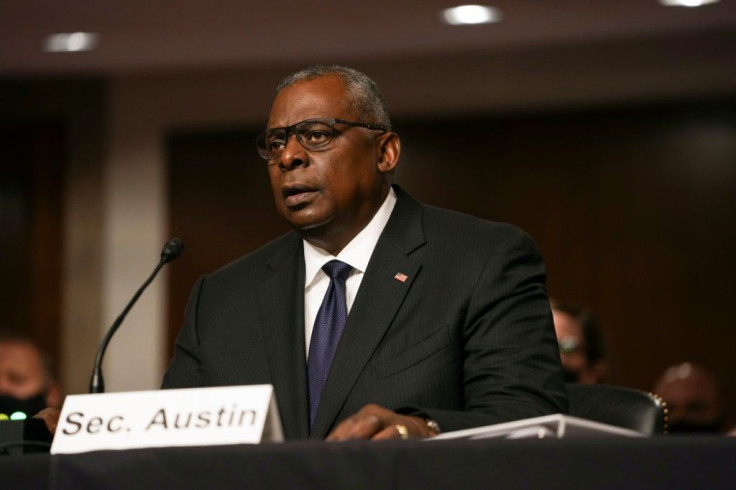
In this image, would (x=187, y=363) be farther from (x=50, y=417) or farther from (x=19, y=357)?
(x=19, y=357)

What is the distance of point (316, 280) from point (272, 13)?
3.53m

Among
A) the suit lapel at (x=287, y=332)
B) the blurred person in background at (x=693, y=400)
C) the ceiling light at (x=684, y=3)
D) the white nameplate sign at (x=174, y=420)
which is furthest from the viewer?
the ceiling light at (x=684, y=3)

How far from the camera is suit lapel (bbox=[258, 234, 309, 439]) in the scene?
2.31 m

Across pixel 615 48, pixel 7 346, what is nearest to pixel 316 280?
pixel 7 346

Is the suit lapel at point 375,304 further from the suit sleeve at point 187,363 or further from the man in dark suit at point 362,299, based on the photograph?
the suit sleeve at point 187,363

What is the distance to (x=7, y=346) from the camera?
4809 millimetres

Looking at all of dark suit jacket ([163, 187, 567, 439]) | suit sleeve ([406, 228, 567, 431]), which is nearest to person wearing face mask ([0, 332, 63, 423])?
dark suit jacket ([163, 187, 567, 439])

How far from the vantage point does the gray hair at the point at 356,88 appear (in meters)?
2.57

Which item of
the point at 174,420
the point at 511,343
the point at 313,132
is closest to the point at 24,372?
the point at 313,132

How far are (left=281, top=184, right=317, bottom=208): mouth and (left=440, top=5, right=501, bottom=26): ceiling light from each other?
3428mm

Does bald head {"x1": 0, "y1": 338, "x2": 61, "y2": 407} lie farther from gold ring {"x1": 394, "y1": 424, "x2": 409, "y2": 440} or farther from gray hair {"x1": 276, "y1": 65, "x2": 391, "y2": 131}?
gold ring {"x1": 394, "y1": 424, "x2": 409, "y2": 440}

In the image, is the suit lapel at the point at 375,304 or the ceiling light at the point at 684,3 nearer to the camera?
the suit lapel at the point at 375,304

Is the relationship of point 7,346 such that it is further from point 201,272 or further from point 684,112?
point 684,112

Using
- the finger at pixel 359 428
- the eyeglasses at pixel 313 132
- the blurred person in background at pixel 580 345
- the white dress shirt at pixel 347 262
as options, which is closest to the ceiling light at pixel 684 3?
the blurred person in background at pixel 580 345
